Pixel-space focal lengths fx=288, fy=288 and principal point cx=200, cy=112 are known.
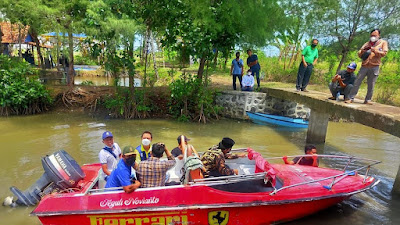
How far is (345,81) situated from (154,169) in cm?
561

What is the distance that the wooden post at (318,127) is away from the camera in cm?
915

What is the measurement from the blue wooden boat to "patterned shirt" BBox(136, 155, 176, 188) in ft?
26.0

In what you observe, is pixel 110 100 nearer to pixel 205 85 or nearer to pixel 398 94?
pixel 205 85

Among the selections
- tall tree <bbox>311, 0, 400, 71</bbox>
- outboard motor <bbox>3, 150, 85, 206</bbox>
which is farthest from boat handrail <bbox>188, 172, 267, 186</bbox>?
tall tree <bbox>311, 0, 400, 71</bbox>

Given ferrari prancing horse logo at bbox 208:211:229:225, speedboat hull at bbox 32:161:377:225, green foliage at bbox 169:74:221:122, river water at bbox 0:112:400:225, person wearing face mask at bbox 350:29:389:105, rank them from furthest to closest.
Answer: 1. green foliage at bbox 169:74:221:122
2. person wearing face mask at bbox 350:29:389:105
3. river water at bbox 0:112:400:225
4. ferrari prancing horse logo at bbox 208:211:229:225
5. speedboat hull at bbox 32:161:377:225

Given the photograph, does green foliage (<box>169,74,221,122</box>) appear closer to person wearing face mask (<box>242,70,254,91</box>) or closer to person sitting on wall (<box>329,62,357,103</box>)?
person wearing face mask (<box>242,70,254,91</box>)

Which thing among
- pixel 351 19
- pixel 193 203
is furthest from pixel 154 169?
pixel 351 19

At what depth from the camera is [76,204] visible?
14.0ft

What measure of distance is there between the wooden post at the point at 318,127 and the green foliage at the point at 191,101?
4039mm

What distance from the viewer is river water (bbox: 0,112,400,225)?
5.25m

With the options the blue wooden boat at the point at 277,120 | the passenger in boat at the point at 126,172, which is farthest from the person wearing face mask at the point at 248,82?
the passenger in boat at the point at 126,172

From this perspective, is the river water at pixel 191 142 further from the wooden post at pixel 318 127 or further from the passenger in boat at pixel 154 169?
the passenger in boat at pixel 154 169

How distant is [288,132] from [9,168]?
8.84m

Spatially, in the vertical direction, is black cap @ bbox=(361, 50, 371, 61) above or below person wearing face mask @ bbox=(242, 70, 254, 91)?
above
